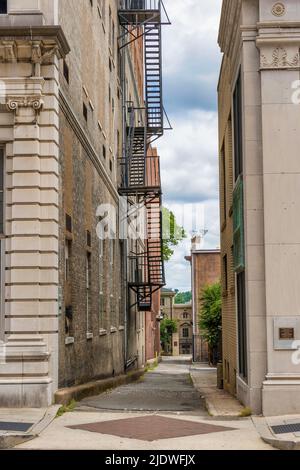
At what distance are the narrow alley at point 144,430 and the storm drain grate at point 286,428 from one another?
1.15 feet

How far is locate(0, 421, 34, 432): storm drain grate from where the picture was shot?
11.7 metres

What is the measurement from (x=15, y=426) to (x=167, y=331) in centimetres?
11154

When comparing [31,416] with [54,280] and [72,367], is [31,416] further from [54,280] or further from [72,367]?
[72,367]

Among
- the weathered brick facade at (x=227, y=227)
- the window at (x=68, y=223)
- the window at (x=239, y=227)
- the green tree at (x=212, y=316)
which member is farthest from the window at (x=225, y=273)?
the green tree at (x=212, y=316)

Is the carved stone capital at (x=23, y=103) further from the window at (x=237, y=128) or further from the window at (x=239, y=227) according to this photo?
the window at (x=239, y=227)

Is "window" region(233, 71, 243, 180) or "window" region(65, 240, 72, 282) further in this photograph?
"window" region(65, 240, 72, 282)

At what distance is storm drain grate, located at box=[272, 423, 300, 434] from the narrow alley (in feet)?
1.15

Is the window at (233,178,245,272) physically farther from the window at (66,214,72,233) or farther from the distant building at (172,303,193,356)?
the distant building at (172,303,193,356)

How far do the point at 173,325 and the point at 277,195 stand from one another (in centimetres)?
10987

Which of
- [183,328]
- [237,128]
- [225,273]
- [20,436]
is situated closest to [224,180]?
[225,273]

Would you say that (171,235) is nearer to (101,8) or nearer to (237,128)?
(101,8)

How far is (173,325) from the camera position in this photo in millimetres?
122625

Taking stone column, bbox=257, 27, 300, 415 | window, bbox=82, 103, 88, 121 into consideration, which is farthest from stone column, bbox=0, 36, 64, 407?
window, bbox=82, 103, 88, 121
